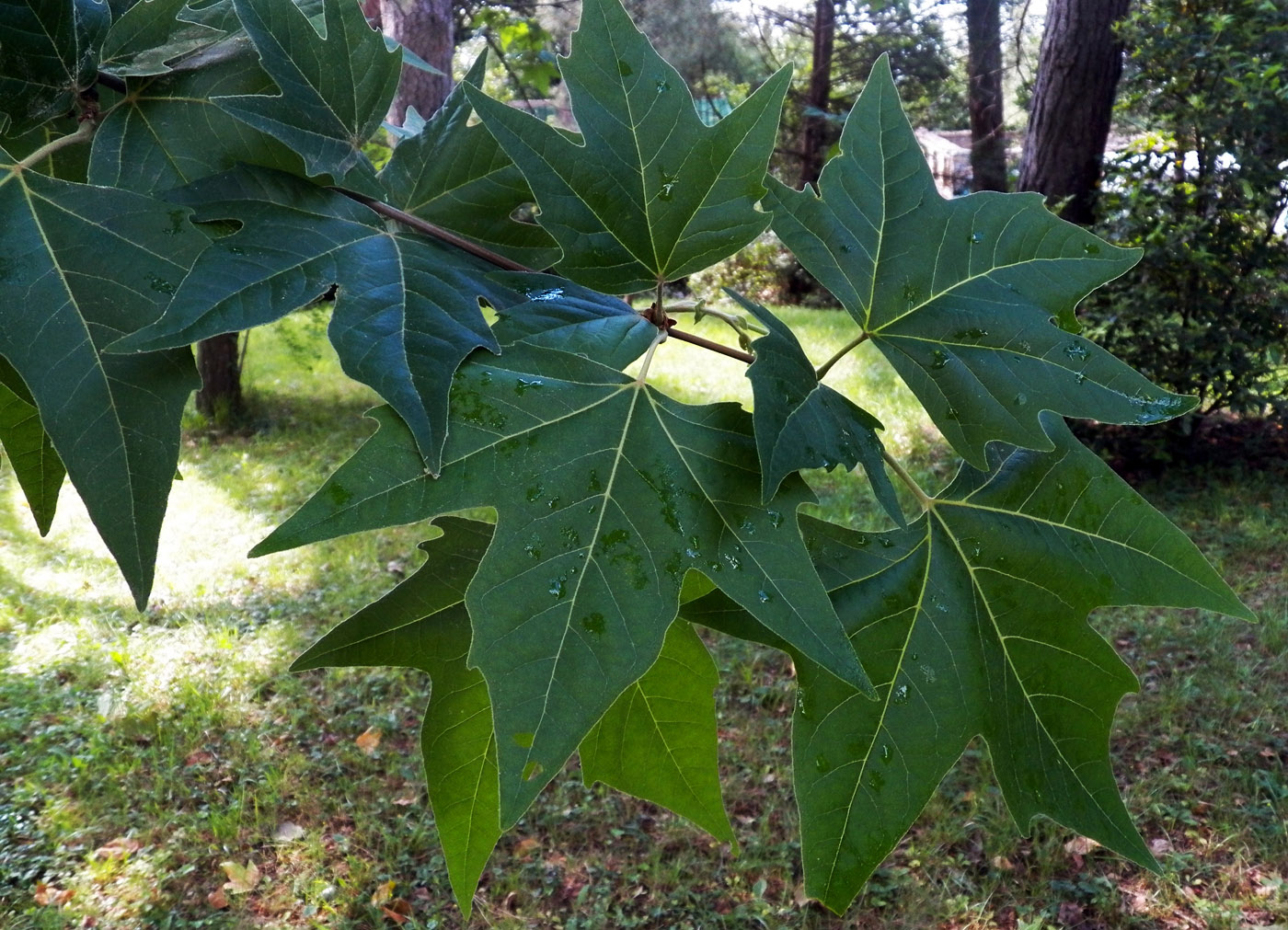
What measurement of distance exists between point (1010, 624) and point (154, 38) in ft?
2.17

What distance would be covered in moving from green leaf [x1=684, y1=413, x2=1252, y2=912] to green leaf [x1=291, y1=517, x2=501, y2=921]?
169 mm

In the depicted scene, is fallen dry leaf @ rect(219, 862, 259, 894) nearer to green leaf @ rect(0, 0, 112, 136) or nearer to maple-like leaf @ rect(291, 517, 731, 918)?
maple-like leaf @ rect(291, 517, 731, 918)

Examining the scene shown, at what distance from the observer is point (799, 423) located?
53 centimetres

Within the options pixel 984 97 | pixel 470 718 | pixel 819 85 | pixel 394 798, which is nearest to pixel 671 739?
pixel 470 718

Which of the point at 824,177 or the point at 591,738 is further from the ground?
the point at 824,177

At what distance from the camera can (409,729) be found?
148 inches

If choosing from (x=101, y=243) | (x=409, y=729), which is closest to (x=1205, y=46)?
(x=409, y=729)

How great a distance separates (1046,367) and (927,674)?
0.20 meters

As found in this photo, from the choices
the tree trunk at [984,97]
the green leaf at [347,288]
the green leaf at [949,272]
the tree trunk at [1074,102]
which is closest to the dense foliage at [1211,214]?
the tree trunk at [1074,102]

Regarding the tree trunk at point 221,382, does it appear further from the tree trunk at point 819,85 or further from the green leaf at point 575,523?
the tree trunk at point 819,85

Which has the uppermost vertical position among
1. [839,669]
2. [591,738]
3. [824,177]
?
[824,177]

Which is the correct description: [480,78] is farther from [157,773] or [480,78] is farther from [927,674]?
[157,773]

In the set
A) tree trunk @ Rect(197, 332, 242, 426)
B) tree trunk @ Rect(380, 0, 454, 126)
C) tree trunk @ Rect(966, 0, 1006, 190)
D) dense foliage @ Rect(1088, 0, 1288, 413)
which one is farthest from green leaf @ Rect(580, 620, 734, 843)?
tree trunk @ Rect(966, 0, 1006, 190)

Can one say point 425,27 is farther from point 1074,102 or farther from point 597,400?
point 597,400
